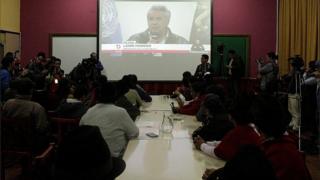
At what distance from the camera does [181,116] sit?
17.1 feet

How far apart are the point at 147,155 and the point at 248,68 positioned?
348 inches

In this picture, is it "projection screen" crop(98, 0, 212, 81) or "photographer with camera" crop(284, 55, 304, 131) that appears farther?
"projection screen" crop(98, 0, 212, 81)

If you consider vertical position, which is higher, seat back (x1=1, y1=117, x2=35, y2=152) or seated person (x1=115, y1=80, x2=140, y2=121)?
seated person (x1=115, y1=80, x2=140, y2=121)

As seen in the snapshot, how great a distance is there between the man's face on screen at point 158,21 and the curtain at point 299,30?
2.91m

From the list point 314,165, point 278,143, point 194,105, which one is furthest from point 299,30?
point 278,143

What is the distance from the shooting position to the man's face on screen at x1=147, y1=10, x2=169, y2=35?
36.9 ft

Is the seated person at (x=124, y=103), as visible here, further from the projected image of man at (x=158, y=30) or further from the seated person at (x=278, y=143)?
the projected image of man at (x=158, y=30)

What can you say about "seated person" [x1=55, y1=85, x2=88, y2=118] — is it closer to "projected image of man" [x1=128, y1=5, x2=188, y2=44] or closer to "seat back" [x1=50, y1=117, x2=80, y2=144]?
"seat back" [x1=50, y1=117, x2=80, y2=144]

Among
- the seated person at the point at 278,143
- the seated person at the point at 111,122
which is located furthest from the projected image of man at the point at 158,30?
the seated person at the point at 278,143

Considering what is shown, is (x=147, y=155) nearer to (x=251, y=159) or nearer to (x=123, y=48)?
(x=251, y=159)

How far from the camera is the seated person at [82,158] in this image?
1.73 metres

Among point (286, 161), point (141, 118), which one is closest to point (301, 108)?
point (141, 118)

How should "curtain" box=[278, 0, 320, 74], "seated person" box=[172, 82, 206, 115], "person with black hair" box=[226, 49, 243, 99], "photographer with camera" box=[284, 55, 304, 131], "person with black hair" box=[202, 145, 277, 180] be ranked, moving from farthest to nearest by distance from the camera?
"person with black hair" box=[226, 49, 243, 99] < "curtain" box=[278, 0, 320, 74] < "photographer with camera" box=[284, 55, 304, 131] < "seated person" box=[172, 82, 206, 115] < "person with black hair" box=[202, 145, 277, 180]

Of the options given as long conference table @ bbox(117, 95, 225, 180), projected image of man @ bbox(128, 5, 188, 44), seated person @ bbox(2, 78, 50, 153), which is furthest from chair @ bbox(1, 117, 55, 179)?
projected image of man @ bbox(128, 5, 188, 44)
